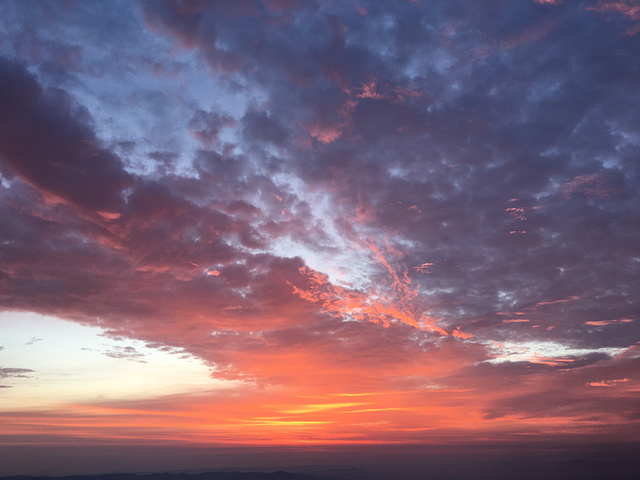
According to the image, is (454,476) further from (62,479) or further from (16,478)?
(16,478)

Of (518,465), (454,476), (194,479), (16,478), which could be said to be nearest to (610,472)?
(518,465)

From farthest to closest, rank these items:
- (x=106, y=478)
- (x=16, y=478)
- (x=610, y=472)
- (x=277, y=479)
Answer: (x=277, y=479), (x=106, y=478), (x=16, y=478), (x=610, y=472)

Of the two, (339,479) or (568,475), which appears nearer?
(568,475)

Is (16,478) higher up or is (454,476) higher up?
(16,478)

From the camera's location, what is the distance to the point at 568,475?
152875 millimetres

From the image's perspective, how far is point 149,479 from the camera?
19012 centimetres

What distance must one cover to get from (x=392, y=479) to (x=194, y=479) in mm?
100567

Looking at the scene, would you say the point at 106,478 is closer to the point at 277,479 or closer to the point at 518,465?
the point at 277,479

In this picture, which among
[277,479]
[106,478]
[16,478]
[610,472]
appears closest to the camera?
[610,472]

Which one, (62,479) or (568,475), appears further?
(62,479)

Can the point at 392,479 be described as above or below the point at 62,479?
below

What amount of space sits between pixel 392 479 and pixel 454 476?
2983 cm

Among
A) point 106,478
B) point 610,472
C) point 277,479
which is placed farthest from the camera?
point 277,479

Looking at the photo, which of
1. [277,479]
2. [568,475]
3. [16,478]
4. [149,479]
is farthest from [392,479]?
[16,478]
